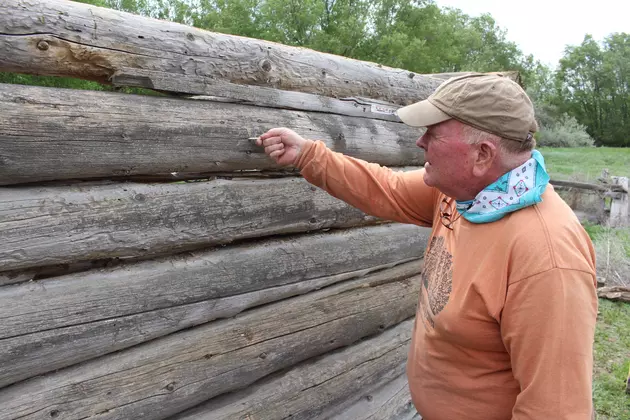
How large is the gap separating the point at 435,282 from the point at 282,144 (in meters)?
0.93

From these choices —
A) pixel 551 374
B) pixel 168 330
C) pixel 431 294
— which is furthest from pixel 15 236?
pixel 551 374

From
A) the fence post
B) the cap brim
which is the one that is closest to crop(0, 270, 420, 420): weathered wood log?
the cap brim

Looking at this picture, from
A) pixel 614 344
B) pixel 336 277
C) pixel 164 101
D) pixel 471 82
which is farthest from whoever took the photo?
pixel 614 344

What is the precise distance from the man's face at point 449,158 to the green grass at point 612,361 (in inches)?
151

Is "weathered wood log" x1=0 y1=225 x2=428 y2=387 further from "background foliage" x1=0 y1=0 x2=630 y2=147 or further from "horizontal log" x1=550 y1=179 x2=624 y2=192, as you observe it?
"background foliage" x1=0 y1=0 x2=630 y2=147

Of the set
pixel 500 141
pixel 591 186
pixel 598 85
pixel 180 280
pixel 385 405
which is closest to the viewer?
pixel 500 141

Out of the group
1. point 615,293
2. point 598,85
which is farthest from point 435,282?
point 598,85

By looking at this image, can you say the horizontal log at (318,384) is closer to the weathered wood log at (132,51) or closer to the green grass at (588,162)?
the weathered wood log at (132,51)

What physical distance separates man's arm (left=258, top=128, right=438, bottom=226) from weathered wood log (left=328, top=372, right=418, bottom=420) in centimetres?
136

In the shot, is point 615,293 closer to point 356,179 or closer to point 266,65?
Result: point 356,179

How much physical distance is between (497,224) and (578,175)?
18.6 meters

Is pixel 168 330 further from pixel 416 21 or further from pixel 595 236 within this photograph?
pixel 416 21

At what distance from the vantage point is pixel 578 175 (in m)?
18.3

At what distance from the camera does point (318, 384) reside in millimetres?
2891
